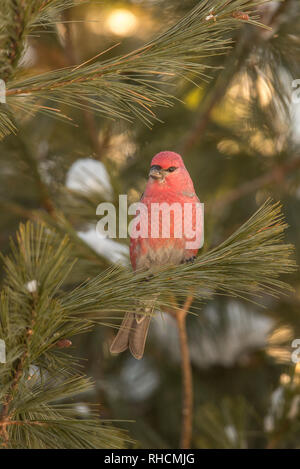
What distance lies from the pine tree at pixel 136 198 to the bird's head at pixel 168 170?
16 cm

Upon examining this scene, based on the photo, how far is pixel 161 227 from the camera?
1855 millimetres

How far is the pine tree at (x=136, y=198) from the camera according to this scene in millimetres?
1345

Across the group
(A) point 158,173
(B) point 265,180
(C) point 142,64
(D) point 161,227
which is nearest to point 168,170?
(A) point 158,173

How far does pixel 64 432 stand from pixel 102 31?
252 cm

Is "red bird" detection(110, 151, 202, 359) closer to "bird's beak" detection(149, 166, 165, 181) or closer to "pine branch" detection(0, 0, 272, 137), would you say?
"bird's beak" detection(149, 166, 165, 181)

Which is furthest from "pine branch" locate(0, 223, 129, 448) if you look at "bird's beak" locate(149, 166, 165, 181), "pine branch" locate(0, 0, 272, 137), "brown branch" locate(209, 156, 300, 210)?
"brown branch" locate(209, 156, 300, 210)

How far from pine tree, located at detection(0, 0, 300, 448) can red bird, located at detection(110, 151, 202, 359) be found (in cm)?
11

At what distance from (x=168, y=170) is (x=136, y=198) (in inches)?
26.5

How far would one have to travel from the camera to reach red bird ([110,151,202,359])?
179 centimetres

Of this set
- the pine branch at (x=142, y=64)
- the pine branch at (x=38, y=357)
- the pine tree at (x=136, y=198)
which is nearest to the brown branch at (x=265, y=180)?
the pine tree at (x=136, y=198)

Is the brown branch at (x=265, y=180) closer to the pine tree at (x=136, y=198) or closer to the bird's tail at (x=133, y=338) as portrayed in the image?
the pine tree at (x=136, y=198)

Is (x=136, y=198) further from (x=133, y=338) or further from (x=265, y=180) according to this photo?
(x=265, y=180)

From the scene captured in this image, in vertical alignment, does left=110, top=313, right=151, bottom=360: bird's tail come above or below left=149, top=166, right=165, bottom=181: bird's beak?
below

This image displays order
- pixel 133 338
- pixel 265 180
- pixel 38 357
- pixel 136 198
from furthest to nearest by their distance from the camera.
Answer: pixel 265 180 < pixel 136 198 < pixel 133 338 < pixel 38 357
